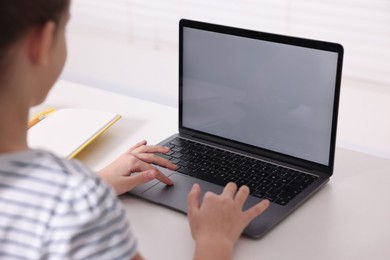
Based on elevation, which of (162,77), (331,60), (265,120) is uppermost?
(331,60)

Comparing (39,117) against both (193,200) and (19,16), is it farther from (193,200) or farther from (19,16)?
(19,16)

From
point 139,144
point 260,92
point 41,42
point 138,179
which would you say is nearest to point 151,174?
point 138,179

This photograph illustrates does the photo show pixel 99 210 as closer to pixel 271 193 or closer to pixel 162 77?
pixel 271 193

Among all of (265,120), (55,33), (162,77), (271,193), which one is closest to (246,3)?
(162,77)

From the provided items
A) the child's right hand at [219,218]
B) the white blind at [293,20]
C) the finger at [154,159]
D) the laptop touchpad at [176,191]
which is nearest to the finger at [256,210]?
the child's right hand at [219,218]

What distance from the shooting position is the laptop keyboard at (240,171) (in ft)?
3.55

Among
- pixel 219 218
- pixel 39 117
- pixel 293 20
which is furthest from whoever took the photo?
pixel 293 20

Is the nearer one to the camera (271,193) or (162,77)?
(271,193)

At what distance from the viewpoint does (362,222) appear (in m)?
1.03

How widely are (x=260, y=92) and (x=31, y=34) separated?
617 mm

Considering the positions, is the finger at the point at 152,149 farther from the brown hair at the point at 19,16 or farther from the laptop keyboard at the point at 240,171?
the brown hair at the point at 19,16

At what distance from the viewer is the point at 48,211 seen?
65cm

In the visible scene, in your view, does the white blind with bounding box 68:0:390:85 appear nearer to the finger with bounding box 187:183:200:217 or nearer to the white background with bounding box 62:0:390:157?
the white background with bounding box 62:0:390:157

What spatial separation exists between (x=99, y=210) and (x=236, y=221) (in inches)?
13.8
